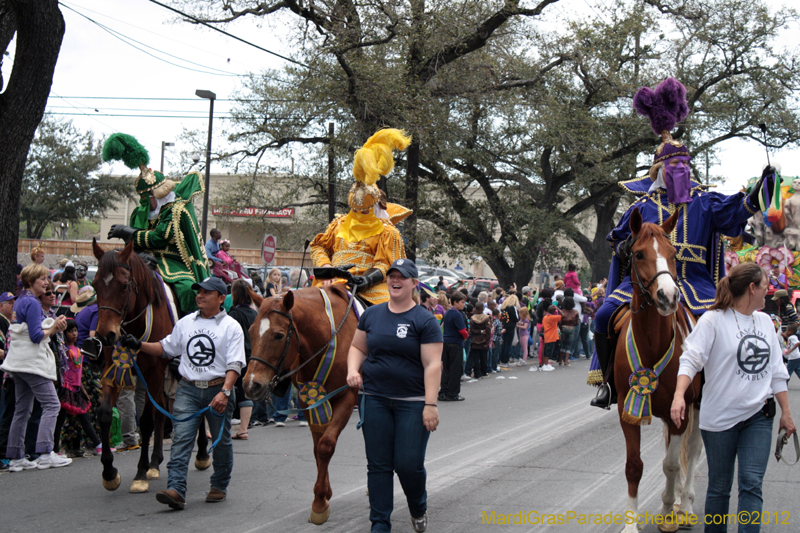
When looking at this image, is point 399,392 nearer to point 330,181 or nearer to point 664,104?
point 664,104

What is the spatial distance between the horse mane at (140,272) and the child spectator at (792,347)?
11.3 meters

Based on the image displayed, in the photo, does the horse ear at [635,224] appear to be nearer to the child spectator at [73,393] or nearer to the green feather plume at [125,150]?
the green feather plume at [125,150]

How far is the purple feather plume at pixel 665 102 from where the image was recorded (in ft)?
23.7

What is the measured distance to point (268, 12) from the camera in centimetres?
1886

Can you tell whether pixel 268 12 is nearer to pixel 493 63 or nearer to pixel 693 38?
pixel 493 63

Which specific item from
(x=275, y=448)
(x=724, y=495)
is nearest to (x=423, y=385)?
(x=724, y=495)

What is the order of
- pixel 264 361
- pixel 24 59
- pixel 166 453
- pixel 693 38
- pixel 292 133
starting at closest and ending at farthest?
1. pixel 264 361
2. pixel 166 453
3. pixel 24 59
4. pixel 292 133
5. pixel 693 38

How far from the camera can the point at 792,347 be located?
44.3 feet

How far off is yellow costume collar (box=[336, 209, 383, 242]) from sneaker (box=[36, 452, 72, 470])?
4.03 m

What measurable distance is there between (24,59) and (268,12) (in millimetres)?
9375

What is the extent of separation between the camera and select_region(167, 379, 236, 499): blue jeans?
6.26 metres

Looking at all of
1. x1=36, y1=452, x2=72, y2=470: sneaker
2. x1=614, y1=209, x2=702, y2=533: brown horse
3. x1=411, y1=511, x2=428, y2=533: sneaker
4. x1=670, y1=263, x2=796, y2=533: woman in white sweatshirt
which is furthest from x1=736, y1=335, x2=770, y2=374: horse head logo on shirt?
x1=36, y1=452, x2=72, y2=470: sneaker

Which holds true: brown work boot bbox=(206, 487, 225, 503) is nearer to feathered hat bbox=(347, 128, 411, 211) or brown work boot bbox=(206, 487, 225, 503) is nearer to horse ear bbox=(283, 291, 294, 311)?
horse ear bbox=(283, 291, 294, 311)

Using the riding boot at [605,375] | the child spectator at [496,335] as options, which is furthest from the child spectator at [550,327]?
the riding boot at [605,375]
